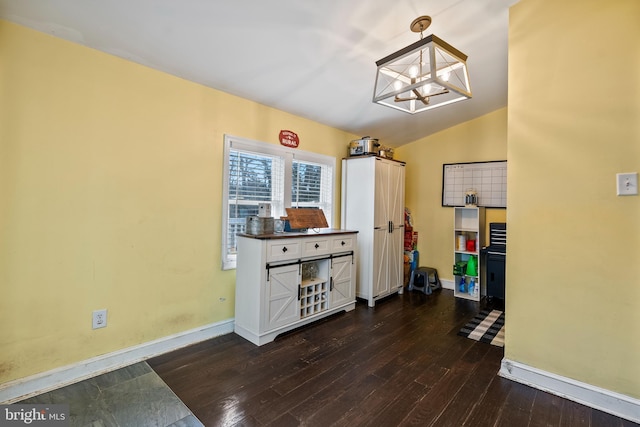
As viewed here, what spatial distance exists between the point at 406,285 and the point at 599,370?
2732mm

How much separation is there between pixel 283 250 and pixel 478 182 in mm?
3239

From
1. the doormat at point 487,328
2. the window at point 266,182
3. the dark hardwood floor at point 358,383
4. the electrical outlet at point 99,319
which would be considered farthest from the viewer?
the window at point 266,182

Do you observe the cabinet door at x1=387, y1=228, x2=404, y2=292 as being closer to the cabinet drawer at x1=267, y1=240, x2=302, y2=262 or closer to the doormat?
the doormat

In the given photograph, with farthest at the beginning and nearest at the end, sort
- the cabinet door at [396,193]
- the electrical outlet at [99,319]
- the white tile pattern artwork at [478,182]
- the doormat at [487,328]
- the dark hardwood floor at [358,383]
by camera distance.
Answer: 1. the white tile pattern artwork at [478,182]
2. the cabinet door at [396,193]
3. the doormat at [487,328]
4. the electrical outlet at [99,319]
5. the dark hardwood floor at [358,383]

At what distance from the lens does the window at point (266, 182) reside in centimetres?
291

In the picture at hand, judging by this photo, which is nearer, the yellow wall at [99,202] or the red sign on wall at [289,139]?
the yellow wall at [99,202]

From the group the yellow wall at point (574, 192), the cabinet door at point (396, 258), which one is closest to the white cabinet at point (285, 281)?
the cabinet door at point (396, 258)

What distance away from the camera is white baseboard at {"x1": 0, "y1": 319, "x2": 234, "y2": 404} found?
1.84 meters

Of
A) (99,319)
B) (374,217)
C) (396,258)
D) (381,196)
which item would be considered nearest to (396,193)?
(381,196)

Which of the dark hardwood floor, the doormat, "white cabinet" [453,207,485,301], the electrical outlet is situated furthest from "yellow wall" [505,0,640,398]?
the electrical outlet

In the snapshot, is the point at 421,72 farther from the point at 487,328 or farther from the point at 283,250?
the point at 487,328

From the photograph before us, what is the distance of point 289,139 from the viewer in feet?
11.1

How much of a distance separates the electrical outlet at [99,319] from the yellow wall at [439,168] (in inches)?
168

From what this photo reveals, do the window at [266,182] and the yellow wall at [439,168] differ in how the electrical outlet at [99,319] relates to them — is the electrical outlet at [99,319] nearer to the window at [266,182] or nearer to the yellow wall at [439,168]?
the window at [266,182]
